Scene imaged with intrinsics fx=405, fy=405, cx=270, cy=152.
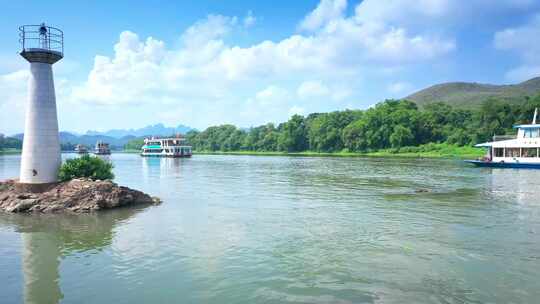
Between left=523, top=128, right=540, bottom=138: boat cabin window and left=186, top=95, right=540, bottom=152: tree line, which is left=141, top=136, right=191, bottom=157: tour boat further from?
left=523, top=128, right=540, bottom=138: boat cabin window

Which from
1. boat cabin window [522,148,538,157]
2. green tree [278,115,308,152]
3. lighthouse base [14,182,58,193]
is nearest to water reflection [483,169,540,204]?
boat cabin window [522,148,538,157]

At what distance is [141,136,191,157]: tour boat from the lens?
13493cm

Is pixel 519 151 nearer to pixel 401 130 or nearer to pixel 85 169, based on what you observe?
pixel 85 169

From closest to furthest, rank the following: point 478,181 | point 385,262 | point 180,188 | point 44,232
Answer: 1. point 385,262
2. point 44,232
3. point 180,188
4. point 478,181

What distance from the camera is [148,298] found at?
12.2 meters

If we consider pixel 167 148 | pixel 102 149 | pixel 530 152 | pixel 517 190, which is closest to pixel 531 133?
pixel 530 152

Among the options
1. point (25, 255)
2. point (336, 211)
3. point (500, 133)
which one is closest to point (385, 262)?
point (336, 211)

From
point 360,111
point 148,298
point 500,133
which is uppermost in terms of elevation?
point 360,111

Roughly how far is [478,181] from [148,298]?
1658 inches

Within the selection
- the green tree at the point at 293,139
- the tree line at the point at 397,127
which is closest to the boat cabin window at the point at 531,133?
the tree line at the point at 397,127

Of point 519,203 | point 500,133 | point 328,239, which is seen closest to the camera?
point 328,239

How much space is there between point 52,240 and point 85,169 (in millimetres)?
11752

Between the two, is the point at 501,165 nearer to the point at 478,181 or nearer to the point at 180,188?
the point at 478,181

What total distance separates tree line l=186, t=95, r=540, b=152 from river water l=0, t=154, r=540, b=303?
9919 cm
